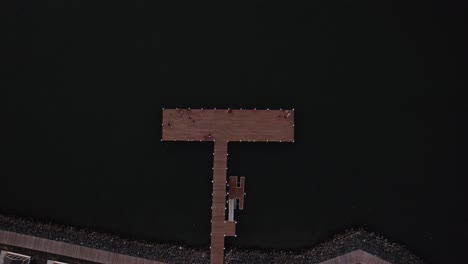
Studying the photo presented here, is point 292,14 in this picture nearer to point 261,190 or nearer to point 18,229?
point 261,190

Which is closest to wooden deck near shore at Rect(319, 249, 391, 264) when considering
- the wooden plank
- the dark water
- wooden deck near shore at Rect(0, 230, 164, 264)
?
the dark water

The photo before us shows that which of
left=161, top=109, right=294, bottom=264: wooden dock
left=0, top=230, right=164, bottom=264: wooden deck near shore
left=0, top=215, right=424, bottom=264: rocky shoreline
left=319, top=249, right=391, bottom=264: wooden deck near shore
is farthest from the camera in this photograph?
left=161, top=109, right=294, bottom=264: wooden dock

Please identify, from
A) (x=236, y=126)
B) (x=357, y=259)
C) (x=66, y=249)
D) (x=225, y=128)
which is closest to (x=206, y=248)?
(x=225, y=128)

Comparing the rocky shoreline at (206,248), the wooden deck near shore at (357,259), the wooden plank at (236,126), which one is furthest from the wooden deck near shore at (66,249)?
the wooden deck near shore at (357,259)

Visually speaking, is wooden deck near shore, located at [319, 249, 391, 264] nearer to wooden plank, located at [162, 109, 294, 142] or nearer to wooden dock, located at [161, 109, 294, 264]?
wooden dock, located at [161, 109, 294, 264]

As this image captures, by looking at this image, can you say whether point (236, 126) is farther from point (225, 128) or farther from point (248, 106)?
point (248, 106)

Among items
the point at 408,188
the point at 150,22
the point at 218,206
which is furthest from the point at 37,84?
the point at 408,188
